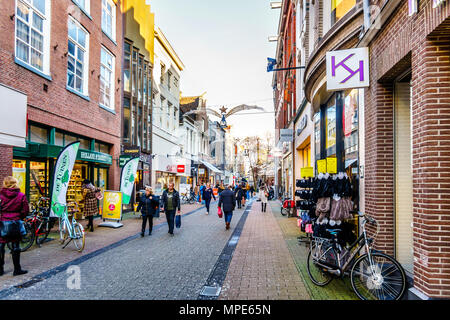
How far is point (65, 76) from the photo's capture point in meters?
13.0

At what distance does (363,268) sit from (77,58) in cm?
1343

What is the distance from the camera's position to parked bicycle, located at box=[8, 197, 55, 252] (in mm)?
8531

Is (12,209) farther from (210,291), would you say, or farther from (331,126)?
(331,126)

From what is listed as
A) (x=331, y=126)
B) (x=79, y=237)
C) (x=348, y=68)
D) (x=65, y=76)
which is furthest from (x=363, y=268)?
(x=65, y=76)

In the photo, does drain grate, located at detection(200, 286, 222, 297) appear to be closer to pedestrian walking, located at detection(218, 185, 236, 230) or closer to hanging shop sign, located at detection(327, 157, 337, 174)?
hanging shop sign, located at detection(327, 157, 337, 174)

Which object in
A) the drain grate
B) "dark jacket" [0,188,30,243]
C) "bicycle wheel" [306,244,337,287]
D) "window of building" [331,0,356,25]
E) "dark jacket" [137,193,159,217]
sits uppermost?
"window of building" [331,0,356,25]

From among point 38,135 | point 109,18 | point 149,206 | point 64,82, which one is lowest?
point 149,206

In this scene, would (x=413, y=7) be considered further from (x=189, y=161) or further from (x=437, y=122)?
(x=189, y=161)

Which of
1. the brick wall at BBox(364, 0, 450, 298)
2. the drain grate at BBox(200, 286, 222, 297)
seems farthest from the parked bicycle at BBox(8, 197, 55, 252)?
the brick wall at BBox(364, 0, 450, 298)

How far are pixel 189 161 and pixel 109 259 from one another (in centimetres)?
2880

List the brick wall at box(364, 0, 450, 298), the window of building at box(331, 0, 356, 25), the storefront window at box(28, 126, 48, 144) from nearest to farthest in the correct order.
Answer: the brick wall at box(364, 0, 450, 298) → the window of building at box(331, 0, 356, 25) → the storefront window at box(28, 126, 48, 144)

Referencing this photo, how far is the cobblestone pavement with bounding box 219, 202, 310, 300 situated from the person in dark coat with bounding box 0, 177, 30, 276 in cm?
393

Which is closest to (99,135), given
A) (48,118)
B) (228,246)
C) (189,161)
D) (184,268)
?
(48,118)

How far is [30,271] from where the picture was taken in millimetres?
6703
